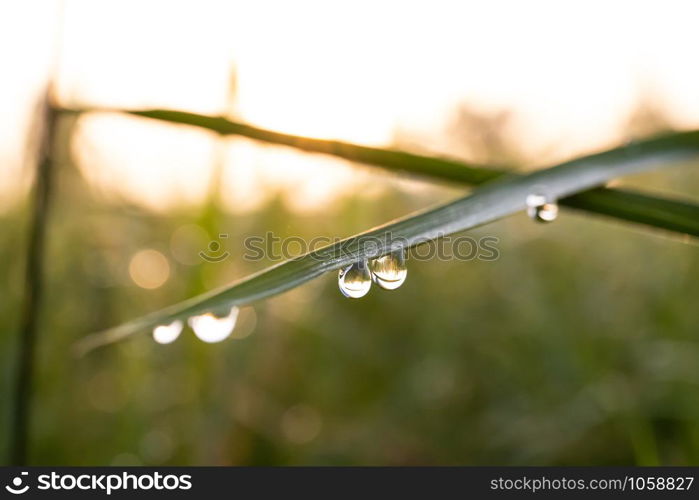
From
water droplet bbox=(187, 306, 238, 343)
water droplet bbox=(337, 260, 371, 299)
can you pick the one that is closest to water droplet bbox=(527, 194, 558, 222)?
water droplet bbox=(337, 260, 371, 299)

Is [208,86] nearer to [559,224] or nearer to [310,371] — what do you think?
[310,371]

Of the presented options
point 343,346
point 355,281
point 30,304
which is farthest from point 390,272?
point 343,346

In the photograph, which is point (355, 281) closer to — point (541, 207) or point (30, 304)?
point (541, 207)

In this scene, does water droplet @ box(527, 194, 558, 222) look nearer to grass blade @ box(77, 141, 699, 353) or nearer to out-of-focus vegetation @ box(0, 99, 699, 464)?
grass blade @ box(77, 141, 699, 353)

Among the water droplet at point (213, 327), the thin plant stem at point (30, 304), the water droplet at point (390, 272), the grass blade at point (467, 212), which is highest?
the thin plant stem at point (30, 304)

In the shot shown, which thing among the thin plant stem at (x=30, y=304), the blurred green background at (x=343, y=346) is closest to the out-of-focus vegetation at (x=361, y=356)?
the blurred green background at (x=343, y=346)

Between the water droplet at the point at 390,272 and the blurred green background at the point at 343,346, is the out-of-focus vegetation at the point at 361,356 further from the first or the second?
the water droplet at the point at 390,272

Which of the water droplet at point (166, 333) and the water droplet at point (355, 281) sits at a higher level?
the water droplet at point (166, 333)
